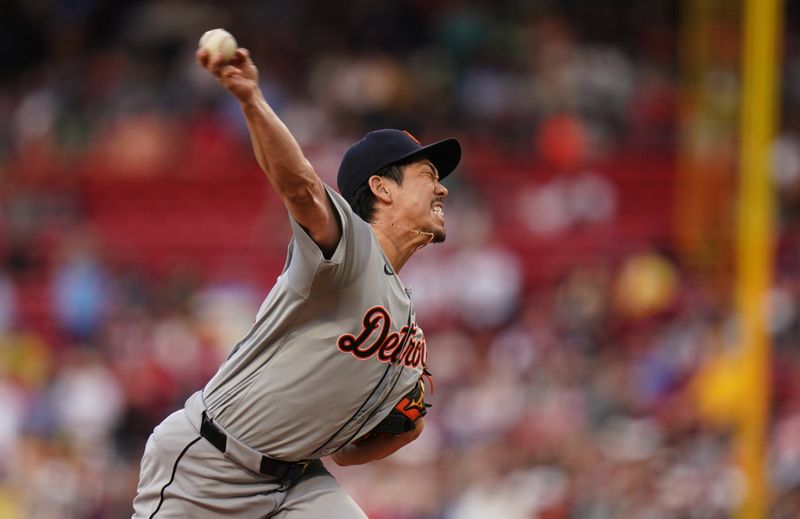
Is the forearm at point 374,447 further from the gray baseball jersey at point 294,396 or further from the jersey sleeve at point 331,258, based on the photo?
the jersey sleeve at point 331,258

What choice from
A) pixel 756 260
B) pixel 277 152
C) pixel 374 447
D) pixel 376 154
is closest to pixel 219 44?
pixel 277 152

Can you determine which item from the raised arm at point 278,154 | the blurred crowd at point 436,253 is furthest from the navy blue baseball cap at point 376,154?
the blurred crowd at point 436,253

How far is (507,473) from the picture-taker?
8.98 meters

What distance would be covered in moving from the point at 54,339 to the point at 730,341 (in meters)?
6.01

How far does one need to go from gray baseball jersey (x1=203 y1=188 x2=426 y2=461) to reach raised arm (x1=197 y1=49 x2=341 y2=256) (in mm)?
187

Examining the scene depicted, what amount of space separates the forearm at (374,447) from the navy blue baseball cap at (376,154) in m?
0.82

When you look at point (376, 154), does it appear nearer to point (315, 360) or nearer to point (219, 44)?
point (315, 360)

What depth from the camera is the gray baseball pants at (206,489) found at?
429cm

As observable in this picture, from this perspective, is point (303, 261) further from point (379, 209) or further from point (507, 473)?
point (507, 473)

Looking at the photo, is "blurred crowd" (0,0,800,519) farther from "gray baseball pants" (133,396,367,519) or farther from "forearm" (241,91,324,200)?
"forearm" (241,91,324,200)

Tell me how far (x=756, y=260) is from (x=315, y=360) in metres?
5.64

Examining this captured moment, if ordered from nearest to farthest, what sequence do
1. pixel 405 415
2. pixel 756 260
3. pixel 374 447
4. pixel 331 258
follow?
pixel 331 258, pixel 405 415, pixel 374 447, pixel 756 260

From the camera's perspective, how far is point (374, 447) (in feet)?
15.5

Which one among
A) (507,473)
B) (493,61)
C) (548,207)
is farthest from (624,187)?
(507,473)
